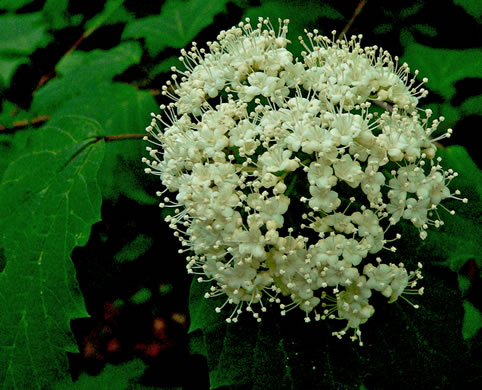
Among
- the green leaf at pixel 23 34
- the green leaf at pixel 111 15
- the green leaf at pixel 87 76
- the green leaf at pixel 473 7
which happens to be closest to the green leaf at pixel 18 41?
the green leaf at pixel 23 34

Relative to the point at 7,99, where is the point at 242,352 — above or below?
above

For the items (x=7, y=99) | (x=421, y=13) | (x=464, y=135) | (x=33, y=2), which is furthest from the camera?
(x=33, y=2)

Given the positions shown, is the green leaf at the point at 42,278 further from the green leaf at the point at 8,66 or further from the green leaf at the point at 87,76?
the green leaf at the point at 8,66

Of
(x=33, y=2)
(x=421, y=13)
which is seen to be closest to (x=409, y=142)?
(x=421, y=13)

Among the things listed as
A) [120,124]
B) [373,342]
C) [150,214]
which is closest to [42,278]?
[150,214]

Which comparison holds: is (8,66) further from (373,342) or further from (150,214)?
(373,342)

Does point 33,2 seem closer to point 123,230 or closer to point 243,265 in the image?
point 123,230

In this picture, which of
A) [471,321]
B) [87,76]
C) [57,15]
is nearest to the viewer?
[471,321]
